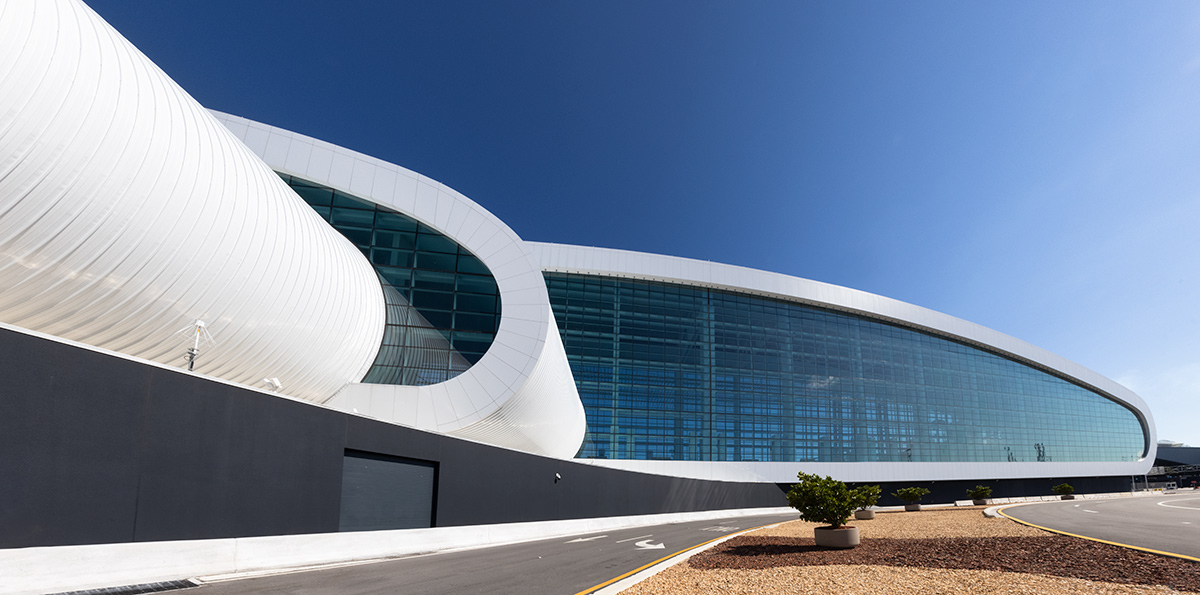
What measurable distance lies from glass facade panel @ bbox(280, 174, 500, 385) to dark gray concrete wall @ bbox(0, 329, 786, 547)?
749cm

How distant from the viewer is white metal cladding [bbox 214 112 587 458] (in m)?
21.5

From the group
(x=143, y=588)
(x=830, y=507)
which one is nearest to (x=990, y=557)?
(x=830, y=507)

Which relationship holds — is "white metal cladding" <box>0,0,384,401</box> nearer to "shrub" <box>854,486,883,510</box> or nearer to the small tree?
the small tree

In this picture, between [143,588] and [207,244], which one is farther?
[207,244]

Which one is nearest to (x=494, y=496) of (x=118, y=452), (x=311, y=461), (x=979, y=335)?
(x=311, y=461)

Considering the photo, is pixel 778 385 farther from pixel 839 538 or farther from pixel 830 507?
pixel 839 538

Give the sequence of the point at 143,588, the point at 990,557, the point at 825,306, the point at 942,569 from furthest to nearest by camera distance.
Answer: the point at 825,306 < the point at 990,557 < the point at 942,569 < the point at 143,588

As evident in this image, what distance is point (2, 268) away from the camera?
955 cm

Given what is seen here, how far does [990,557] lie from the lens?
10977 millimetres

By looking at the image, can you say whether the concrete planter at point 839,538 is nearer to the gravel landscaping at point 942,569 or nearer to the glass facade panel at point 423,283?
the gravel landscaping at point 942,569

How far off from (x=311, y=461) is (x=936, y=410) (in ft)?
212

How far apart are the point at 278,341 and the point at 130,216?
17.0 feet

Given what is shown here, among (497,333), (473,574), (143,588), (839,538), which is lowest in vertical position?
(473,574)

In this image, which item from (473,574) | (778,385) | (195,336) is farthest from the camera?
(778,385)
